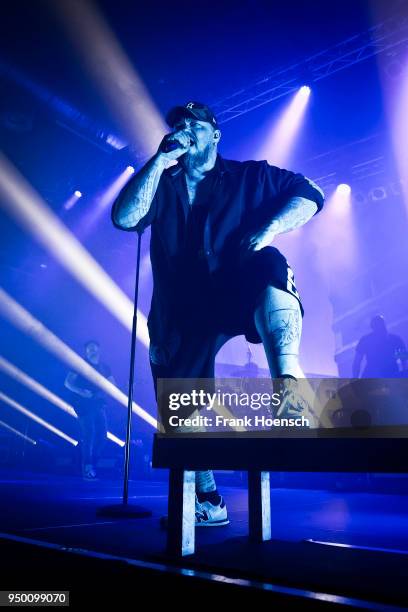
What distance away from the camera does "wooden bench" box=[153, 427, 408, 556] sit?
3.30 ft

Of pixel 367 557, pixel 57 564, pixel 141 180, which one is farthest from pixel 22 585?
pixel 141 180

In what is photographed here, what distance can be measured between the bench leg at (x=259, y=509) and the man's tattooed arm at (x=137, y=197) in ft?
4.62

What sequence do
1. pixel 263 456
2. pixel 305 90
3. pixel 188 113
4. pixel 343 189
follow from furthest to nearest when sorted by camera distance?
pixel 343 189 < pixel 305 90 < pixel 188 113 < pixel 263 456

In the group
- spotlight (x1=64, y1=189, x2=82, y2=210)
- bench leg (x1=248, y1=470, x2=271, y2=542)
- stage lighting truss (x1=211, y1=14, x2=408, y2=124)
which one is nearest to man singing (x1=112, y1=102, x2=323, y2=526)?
bench leg (x1=248, y1=470, x2=271, y2=542)

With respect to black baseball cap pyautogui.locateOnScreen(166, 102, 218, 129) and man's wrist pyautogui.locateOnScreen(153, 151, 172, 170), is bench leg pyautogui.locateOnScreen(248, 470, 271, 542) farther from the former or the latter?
black baseball cap pyautogui.locateOnScreen(166, 102, 218, 129)

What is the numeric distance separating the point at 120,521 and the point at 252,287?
122 centimetres

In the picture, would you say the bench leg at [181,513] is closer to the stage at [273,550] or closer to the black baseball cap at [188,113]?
the stage at [273,550]

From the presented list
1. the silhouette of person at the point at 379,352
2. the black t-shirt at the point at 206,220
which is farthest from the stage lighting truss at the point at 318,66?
the black t-shirt at the point at 206,220

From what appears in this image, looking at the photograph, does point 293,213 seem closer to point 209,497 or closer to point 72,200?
point 209,497

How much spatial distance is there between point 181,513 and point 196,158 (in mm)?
1901

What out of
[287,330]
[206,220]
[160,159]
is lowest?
[287,330]

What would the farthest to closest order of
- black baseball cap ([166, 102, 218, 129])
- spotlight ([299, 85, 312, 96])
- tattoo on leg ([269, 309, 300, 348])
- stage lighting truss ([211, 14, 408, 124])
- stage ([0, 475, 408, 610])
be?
spotlight ([299, 85, 312, 96]) → stage lighting truss ([211, 14, 408, 124]) → black baseball cap ([166, 102, 218, 129]) → tattoo on leg ([269, 309, 300, 348]) → stage ([0, 475, 408, 610])

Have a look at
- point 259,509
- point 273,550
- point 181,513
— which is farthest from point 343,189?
point 181,513

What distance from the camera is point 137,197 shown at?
2.25 meters
